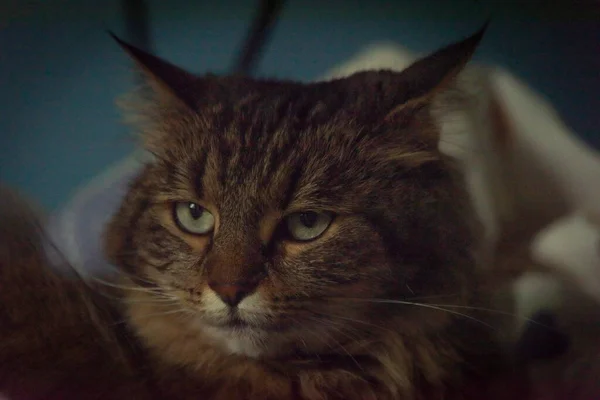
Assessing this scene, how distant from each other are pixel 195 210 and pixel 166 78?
23 centimetres

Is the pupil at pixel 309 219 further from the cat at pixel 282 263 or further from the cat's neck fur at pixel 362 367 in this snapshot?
the cat's neck fur at pixel 362 367

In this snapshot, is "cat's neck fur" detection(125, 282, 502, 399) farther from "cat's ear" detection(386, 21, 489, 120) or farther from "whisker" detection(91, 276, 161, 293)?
"cat's ear" detection(386, 21, 489, 120)

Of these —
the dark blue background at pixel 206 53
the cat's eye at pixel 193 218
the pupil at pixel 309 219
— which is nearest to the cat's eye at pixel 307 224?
the pupil at pixel 309 219

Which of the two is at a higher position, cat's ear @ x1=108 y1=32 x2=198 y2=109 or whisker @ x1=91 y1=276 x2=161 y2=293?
cat's ear @ x1=108 y1=32 x2=198 y2=109

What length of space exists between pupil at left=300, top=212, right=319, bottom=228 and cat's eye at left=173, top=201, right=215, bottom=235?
134mm

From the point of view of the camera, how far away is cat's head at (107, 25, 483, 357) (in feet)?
2.77

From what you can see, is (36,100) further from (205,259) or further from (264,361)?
(264,361)

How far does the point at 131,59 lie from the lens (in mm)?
977

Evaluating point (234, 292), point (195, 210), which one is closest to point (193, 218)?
point (195, 210)

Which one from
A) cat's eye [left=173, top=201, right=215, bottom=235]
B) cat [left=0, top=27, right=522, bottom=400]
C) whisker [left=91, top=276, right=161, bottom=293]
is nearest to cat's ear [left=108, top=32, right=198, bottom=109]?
cat [left=0, top=27, right=522, bottom=400]

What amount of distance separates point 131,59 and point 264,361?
1.72 ft

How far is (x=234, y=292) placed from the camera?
0.83m

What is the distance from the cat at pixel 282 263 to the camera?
85 cm

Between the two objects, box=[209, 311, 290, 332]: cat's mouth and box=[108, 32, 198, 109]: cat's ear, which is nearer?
box=[209, 311, 290, 332]: cat's mouth
